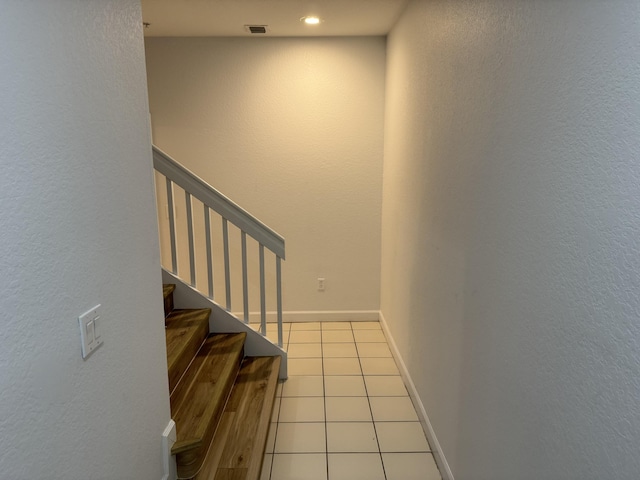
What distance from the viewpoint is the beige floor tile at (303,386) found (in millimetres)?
3025

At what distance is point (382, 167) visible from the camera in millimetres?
4086

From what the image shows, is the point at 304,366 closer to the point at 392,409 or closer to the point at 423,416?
the point at 392,409

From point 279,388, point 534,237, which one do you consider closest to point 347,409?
point 279,388

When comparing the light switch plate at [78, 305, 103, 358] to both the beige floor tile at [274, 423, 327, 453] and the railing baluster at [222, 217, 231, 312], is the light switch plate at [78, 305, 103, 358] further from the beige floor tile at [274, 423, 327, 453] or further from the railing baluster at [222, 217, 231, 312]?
the railing baluster at [222, 217, 231, 312]

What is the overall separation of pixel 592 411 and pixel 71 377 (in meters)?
1.27

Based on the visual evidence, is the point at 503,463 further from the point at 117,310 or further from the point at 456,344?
the point at 117,310

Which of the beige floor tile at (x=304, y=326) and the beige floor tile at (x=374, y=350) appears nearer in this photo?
the beige floor tile at (x=374, y=350)

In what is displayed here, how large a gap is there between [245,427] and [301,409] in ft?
1.79

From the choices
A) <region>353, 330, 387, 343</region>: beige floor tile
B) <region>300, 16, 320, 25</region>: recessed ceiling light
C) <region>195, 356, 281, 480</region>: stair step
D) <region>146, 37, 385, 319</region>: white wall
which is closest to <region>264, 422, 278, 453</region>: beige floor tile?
<region>195, 356, 281, 480</region>: stair step

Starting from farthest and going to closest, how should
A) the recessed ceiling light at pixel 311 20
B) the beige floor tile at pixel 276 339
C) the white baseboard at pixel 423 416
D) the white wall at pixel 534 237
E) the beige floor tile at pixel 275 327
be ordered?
the beige floor tile at pixel 275 327
the beige floor tile at pixel 276 339
the recessed ceiling light at pixel 311 20
the white baseboard at pixel 423 416
the white wall at pixel 534 237

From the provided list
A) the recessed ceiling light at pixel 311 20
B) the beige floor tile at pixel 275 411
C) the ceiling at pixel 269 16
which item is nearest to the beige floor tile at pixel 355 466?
the beige floor tile at pixel 275 411

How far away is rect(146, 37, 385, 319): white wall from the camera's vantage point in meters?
3.90

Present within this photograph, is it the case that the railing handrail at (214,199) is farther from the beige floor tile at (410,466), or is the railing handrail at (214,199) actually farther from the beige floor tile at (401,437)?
the beige floor tile at (410,466)

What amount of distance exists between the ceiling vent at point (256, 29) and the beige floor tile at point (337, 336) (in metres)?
2.70
